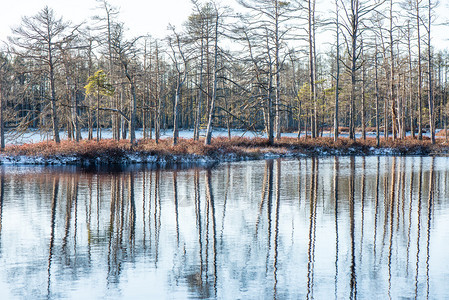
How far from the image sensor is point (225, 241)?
→ 8.90 meters

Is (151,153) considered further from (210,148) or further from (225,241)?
(225,241)

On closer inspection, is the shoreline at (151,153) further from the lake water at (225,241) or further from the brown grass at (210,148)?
the lake water at (225,241)

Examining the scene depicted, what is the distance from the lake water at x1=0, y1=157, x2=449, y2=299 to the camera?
6496mm

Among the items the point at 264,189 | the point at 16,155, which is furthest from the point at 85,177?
the point at 16,155

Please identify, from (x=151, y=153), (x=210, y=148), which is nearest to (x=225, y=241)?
(x=151, y=153)

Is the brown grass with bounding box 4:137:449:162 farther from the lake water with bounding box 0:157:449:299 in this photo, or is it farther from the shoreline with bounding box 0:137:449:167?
the lake water with bounding box 0:157:449:299

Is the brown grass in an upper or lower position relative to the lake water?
upper

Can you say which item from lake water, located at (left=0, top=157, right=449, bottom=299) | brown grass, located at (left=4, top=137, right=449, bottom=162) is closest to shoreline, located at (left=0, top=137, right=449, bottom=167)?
brown grass, located at (left=4, top=137, right=449, bottom=162)

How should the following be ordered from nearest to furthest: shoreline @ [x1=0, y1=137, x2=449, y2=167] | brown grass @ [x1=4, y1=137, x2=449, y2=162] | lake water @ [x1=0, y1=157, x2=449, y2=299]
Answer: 1. lake water @ [x1=0, y1=157, x2=449, y2=299]
2. shoreline @ [x1=0, y1=137, x2=449, y2=167]
3. brown grass @ [x1=4, y1=137, x2=449, y2=162]

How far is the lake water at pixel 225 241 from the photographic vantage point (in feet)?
21.3

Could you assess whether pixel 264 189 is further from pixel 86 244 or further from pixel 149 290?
pixel 149 290

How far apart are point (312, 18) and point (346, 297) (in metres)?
35.2

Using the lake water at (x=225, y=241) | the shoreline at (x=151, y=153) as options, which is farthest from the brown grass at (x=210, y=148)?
the lake water at (x=225, y=241)

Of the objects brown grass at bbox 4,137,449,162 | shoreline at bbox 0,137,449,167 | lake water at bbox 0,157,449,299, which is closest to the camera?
lake water at bbox 0,157,449,299
